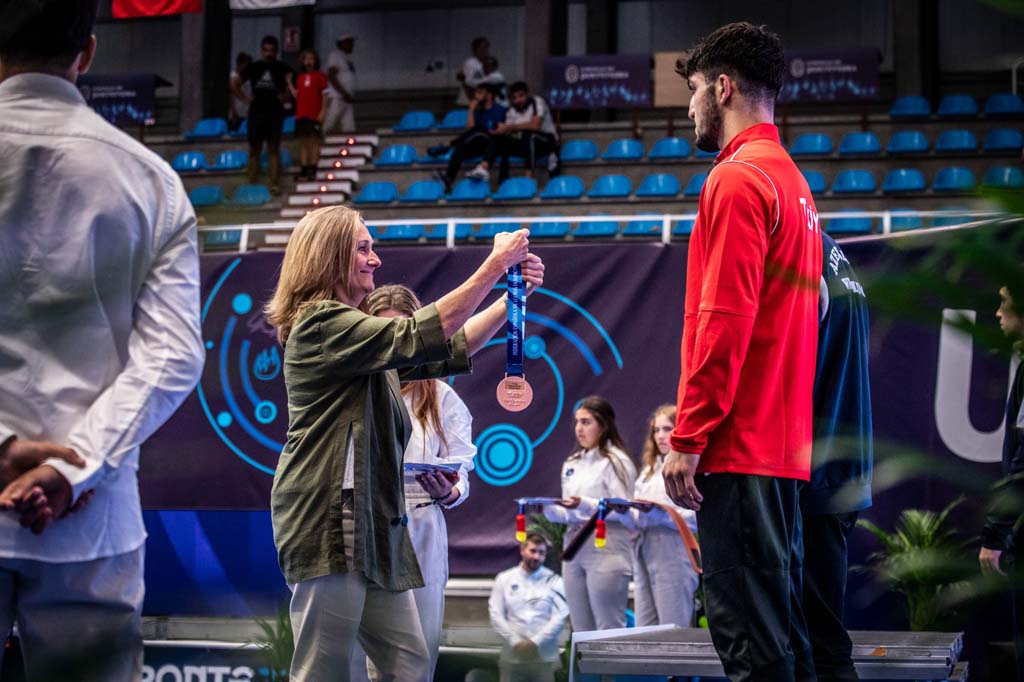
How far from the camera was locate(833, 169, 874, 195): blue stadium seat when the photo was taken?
1128cm

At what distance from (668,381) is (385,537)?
475 centimetres

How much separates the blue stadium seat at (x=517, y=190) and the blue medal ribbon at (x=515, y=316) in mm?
9003

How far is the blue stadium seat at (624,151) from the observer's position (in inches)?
498

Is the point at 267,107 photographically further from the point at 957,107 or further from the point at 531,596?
the point at 531,596

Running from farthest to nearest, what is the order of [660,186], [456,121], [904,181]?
[456,121]
[660,186]
[904,181]

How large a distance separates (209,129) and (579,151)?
511 centimetres

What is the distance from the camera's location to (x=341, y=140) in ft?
46.9

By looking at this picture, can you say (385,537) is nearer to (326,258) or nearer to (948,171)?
(326,258)

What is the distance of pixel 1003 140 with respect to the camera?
11.6 meters

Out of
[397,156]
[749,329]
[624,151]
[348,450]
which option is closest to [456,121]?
[397,156]

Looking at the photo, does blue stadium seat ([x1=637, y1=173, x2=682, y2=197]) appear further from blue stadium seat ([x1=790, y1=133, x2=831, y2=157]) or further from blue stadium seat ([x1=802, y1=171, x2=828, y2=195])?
blue stadium seat ([x1=790, y1=133, x2=831, y2=157])

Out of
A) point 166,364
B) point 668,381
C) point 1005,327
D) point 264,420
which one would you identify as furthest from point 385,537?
point 264,420

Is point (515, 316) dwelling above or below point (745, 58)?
below

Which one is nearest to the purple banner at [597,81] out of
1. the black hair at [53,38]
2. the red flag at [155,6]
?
the red flag at [155,6]
